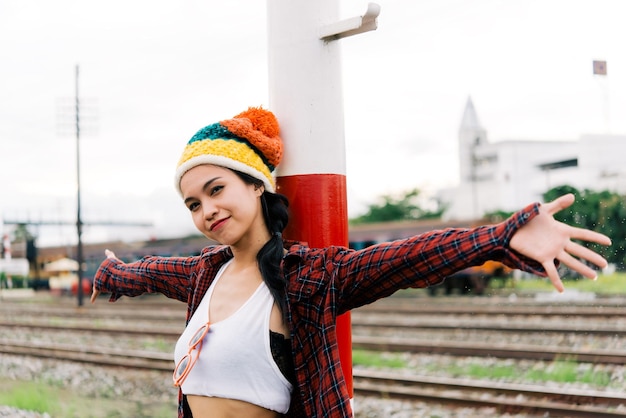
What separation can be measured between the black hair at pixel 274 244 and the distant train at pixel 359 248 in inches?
463

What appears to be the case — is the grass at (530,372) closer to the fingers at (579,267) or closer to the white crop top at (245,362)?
the white crop top at (245,362)

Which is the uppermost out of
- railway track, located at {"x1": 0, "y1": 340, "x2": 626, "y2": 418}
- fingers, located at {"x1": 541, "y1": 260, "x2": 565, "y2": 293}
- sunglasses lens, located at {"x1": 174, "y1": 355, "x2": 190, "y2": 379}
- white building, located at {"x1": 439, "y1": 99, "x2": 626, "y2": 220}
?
white building, located at {"x1": 439, "y1": 99, "x2": 626, "y2": 220}

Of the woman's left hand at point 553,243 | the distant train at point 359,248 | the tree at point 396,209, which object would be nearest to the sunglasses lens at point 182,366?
the woman's left hand at point 553,243

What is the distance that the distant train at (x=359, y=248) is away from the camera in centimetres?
1948

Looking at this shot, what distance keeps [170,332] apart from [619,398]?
7.98 m

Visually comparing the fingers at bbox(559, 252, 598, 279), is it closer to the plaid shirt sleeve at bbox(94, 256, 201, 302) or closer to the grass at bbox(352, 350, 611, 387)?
the plaid shirt sleeve at bbox(94, 256, 201, 302)

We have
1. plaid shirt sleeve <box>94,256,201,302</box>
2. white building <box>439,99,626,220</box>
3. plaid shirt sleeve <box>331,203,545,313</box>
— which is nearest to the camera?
plaid shirt sleeve <box>331,203,545,313</box>

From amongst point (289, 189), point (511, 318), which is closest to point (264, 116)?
point (289, 189)

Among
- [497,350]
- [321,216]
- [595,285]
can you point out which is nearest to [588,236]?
[321,216]

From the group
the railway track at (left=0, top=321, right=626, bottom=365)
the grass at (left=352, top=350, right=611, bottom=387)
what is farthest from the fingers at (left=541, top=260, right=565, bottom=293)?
the railway track at (left=0, top=321, right=626, bottom=365)

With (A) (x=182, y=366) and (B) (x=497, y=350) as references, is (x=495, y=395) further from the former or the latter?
(A) (x=182, y=366)

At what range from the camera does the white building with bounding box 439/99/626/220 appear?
91.7 feet

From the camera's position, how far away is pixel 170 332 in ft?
38.3

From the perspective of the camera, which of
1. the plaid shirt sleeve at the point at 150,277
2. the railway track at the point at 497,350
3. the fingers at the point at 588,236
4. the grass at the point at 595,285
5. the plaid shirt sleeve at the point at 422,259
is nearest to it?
the fingers at the point at 588,236
